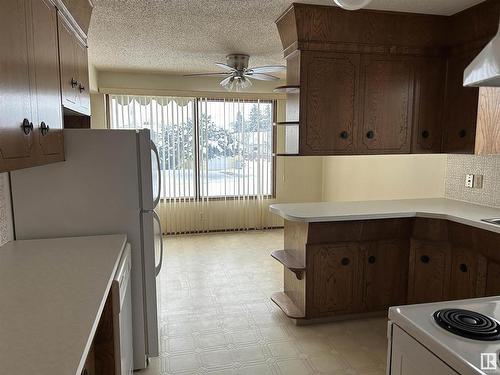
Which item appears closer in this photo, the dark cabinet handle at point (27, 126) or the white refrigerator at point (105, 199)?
the dark cabinet handle at point (27, 126)

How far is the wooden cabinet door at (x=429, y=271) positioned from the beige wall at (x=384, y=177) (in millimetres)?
898

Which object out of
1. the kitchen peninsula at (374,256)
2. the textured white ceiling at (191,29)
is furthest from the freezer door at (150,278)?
the textured white ceiling at (191,29)

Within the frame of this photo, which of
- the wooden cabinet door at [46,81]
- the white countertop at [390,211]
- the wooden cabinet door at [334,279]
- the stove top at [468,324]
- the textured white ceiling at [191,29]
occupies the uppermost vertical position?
the textured white ceiling at [191,29]

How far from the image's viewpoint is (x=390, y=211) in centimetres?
284

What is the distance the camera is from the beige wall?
142 inches

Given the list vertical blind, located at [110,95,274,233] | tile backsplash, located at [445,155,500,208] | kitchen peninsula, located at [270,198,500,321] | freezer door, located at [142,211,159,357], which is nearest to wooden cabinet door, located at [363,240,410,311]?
kitchen peninsula, located at [270,198,500,321]

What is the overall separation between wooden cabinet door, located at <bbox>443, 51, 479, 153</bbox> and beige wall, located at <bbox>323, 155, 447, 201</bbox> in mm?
383

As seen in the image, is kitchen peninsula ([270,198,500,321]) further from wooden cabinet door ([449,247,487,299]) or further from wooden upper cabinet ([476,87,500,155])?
wooden upper cabinet ([476,87,500,155])

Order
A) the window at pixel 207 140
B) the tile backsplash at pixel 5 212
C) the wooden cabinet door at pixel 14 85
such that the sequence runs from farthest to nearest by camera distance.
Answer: the window at pixel 207 140
the tile backsplash at pixel 5 212
the wooden cabinet door at pixel 14 85

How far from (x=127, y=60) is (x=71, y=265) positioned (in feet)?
11.7

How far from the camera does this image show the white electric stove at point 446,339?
37.1 inches

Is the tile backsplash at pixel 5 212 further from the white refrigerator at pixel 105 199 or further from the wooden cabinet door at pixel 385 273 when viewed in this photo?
the wooden cabinet door at pixel 385 273

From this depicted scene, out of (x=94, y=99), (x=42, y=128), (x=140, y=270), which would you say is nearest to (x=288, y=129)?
(x=140, y=270)

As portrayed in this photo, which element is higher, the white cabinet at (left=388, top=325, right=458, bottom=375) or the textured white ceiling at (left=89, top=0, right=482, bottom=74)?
the textured white ceiling at (left=89, top=0, right=482, bottom=74)
